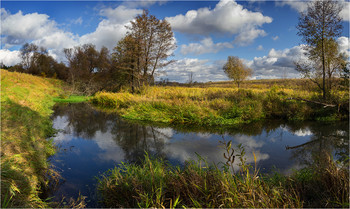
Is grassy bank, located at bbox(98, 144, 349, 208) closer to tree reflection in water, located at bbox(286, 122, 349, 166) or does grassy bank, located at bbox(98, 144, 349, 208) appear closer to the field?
tree reflection in water, located at bbox(286, 122, 349, 166)

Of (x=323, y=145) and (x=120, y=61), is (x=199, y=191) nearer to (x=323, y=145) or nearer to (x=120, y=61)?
(x=323, y=145)

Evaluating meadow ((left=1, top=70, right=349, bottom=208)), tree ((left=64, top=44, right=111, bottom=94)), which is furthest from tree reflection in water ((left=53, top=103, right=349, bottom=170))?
tree ((left=64, top=44, right=111, bottom=94))

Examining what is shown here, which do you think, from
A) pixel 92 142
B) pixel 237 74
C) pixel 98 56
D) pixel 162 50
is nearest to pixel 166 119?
pixel 92 142

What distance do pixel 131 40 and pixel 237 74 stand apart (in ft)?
92.2

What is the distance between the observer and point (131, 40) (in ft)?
73.7

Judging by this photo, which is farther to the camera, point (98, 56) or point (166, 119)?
point (98, 56)

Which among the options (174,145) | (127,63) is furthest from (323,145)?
(127,63)

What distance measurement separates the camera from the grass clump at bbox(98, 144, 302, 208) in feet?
7.81

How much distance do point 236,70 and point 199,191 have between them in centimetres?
4363

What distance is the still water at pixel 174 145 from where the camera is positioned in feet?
16.4

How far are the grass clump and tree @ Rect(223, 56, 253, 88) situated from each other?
4276 cm

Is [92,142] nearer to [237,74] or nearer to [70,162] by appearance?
[70,162]

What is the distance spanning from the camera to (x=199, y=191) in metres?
2.89

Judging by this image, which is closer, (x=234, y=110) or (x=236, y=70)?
(x=234, y=110)
